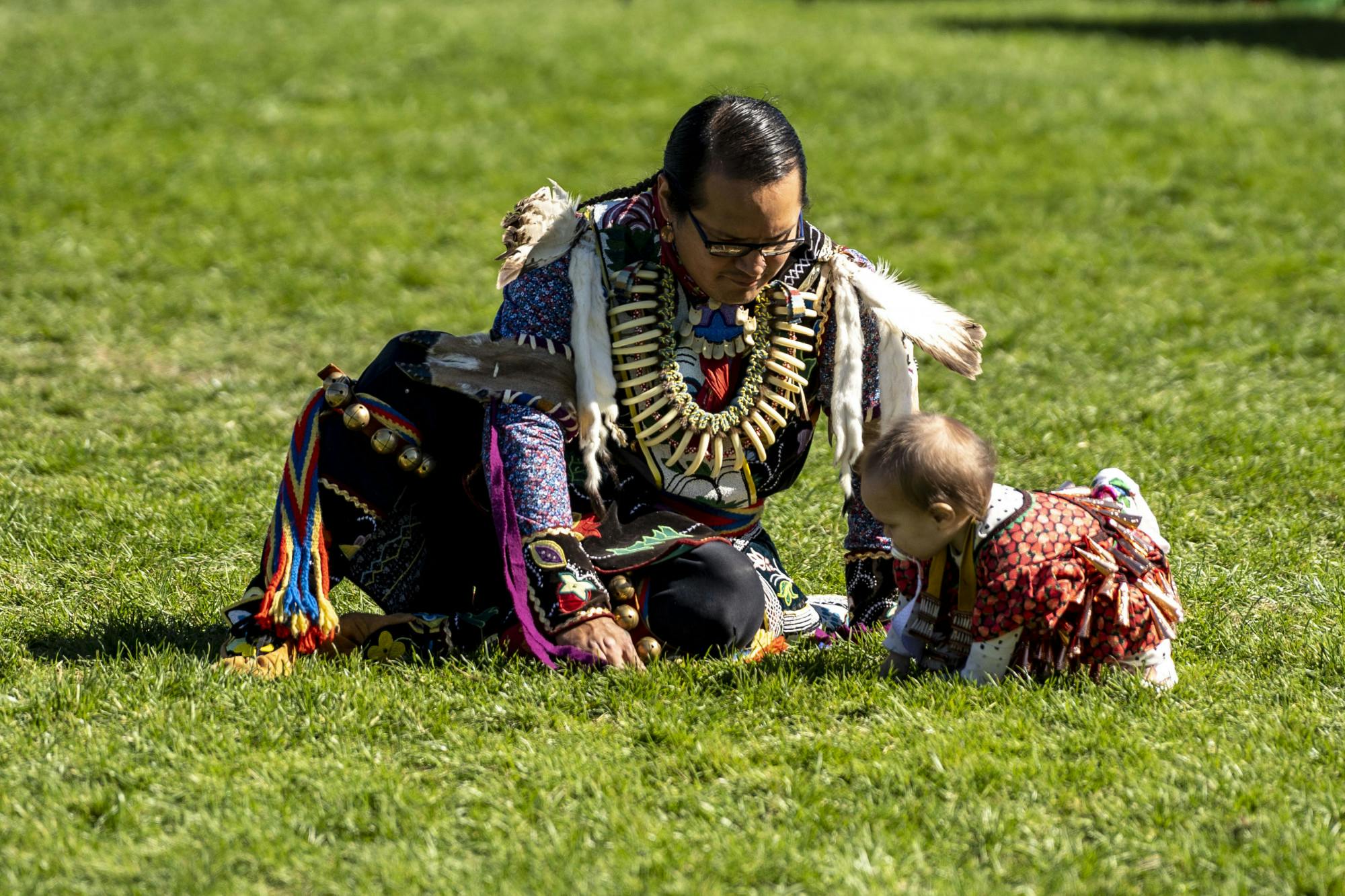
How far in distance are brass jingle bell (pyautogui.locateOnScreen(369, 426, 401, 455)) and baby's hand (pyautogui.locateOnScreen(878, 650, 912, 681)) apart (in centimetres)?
135

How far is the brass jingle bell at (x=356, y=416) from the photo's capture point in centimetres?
386

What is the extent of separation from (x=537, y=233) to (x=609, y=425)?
520 mm

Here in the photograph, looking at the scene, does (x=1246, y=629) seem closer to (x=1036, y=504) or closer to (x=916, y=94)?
(x=1036, y=504)

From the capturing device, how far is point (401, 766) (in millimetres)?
3340

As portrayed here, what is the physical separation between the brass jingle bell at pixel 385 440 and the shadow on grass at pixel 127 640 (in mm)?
691

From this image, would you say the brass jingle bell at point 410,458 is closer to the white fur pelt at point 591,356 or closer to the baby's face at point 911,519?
the white fur pelt at point 591,356

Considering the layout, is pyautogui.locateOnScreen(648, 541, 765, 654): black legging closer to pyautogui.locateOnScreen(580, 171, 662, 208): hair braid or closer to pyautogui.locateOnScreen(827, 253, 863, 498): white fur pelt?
pyautogui.locateOnScreen(827, 253, 863, 498): white fur pelt

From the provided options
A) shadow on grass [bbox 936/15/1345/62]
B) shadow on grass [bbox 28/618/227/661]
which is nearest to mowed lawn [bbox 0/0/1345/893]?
shadow on grass [bbox 28/618/227/661]

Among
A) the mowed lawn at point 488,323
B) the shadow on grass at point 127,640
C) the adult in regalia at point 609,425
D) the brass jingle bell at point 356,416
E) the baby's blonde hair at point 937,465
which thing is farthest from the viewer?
the shadow on grass at point 127,640

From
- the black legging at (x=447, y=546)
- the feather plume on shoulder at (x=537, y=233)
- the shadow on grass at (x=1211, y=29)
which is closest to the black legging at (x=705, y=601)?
the black legging at (x=447, y=546)

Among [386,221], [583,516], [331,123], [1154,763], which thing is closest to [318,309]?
[386,221]

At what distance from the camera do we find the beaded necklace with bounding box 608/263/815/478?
394 centimetres

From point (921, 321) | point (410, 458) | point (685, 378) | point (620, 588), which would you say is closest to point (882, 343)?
point (921, 321)

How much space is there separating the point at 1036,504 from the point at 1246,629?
932mm
